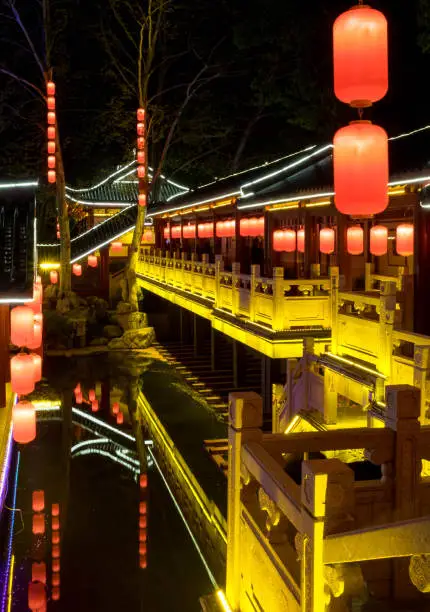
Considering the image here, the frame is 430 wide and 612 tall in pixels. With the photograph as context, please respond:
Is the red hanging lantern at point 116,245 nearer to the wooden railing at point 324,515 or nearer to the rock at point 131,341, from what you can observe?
the rock at point 131,341

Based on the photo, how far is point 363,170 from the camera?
327 inches

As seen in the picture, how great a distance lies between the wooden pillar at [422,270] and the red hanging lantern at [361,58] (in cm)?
395

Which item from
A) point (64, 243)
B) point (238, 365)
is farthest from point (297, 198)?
point (64, 243)

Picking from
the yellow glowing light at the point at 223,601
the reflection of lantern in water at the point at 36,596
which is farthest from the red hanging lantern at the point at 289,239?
the yellow glowing light at the point at 223,601

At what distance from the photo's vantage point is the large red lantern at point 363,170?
830 cm

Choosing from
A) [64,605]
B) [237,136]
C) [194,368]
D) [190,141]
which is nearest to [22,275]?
[64,605]

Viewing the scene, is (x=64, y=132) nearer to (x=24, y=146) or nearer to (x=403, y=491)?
(x=24, y=146)

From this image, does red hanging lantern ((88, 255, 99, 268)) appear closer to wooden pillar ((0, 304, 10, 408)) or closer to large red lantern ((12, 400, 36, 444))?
wooden pillar ((0, 304, 10, 408))

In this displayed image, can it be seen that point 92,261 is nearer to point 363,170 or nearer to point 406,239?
point 406,239

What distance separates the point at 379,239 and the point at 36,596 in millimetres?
9600

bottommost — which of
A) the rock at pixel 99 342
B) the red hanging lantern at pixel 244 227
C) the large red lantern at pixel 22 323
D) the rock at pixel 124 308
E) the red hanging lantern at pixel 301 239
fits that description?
the rock at pixel 99 342

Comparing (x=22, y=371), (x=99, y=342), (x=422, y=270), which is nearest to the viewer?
(x=422, y=270)

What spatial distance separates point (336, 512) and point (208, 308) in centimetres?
1627

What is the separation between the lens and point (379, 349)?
9.91 m
